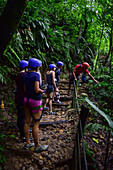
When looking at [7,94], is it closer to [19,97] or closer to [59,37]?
[19,97]

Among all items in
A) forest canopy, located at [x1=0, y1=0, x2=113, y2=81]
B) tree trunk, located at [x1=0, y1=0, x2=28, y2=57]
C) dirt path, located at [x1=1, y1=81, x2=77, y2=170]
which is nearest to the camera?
tree trunk, located at [x1=0, y1=0, x2=28, y2=57]

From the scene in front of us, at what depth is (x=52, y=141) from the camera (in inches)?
147

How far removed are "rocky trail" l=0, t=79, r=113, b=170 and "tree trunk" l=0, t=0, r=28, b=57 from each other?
95.0 inches

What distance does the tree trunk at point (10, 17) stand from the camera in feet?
5.98

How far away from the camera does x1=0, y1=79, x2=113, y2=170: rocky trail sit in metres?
2.87

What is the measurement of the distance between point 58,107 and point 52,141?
102 inches

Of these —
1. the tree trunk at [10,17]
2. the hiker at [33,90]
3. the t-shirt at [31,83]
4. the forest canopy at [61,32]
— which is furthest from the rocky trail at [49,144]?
the forest canopy at [61,32]

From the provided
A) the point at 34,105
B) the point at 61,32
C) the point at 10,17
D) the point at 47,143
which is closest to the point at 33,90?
the point at 34,105

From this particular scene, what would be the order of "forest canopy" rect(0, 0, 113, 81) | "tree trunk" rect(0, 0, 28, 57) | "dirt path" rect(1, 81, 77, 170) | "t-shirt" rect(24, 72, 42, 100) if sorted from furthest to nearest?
"forest canopy" rect(0, 0, 113, 81) < "dirt path" rect(1, 81, 77, 170) < "t-shirt" rect(24, 72, 42, 100) < "tree trunk" rect(0, 0, 28, 57)

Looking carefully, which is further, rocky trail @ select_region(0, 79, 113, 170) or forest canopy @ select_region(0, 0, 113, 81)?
forest canopy @ select_region(0, 0, 113, 81)

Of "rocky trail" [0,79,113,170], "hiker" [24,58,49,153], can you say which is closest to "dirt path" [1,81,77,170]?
"rocky trail" [0,79,113,170]

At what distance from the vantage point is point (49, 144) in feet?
11.8

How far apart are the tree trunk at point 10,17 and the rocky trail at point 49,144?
241 centimetres

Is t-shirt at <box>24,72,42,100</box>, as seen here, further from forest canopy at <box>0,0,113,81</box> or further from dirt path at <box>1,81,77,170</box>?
forest canopy at <box>0,0,113,81</box>
